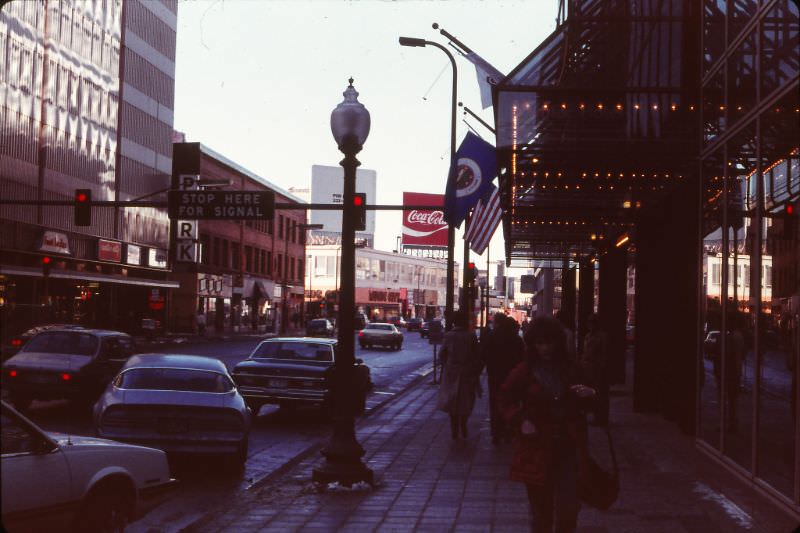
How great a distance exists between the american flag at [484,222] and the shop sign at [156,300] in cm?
3041

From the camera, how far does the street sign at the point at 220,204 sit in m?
21.0

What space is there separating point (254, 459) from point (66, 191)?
17986 millimetres

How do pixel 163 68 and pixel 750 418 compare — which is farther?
pixel 163 68

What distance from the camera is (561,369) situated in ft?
23.1

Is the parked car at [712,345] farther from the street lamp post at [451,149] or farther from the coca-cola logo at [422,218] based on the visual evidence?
the coca-cola logo at [422,218]

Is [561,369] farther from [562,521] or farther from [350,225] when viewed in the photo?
[350,225]

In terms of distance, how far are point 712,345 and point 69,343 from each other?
430 inches

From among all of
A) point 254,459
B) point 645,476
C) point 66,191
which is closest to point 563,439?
point 645,476

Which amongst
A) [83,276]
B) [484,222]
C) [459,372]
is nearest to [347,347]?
A: [459,372]

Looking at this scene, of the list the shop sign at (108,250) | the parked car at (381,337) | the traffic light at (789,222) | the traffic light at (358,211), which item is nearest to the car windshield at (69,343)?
the traffic light at (358,211)

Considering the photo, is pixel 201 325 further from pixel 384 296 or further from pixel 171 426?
pixel 384 296

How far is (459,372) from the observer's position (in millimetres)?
14617

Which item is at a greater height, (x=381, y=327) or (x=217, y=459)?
(x=381, y=327)

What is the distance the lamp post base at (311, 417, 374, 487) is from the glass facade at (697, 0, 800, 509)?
4.04 m
